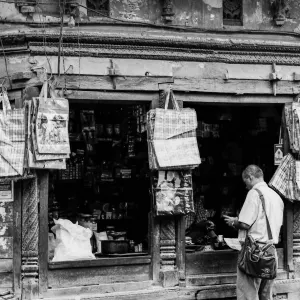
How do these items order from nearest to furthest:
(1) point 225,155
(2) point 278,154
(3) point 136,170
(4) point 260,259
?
1. (4) point 260,259
2. (2) point 278,154
3. (3) point 136,170
4. (1) point 225,155

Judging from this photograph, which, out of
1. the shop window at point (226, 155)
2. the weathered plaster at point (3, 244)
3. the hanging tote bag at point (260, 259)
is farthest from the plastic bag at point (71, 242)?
the shop window at point (226, 155)

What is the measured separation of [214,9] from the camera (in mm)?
10414

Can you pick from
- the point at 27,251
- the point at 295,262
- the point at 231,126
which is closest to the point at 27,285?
the point at 27,251

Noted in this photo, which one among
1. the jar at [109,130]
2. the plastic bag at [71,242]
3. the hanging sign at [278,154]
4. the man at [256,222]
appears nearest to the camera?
the man at [256,222]

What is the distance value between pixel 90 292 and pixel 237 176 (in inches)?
146

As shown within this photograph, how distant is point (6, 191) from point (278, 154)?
380 centimetres

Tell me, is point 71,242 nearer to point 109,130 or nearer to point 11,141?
point 11,141

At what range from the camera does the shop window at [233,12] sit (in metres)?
10.6

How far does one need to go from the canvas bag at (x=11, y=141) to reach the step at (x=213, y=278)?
9.07ft

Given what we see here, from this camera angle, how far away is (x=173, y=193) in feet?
32.7

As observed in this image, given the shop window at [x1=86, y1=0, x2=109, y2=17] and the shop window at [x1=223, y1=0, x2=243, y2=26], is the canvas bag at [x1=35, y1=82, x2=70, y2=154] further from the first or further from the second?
the shop window at [x1=223, y1=0, x2=243, y2=26]

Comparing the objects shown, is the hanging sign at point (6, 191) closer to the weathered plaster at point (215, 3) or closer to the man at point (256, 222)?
the man at point (256, 222)

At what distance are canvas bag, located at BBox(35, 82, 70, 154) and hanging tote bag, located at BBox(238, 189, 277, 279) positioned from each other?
97.3 inches

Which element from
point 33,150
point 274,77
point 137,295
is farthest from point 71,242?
point 274,77
